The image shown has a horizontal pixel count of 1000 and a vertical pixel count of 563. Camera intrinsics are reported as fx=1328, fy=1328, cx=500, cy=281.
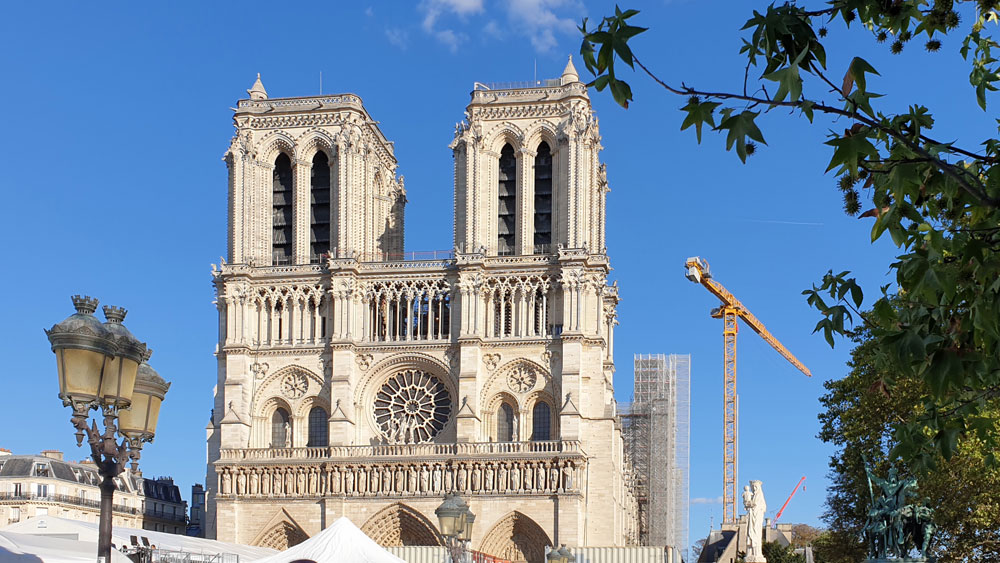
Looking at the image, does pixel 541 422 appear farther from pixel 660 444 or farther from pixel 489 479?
pixel 660 444

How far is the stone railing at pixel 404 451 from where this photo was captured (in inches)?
1987

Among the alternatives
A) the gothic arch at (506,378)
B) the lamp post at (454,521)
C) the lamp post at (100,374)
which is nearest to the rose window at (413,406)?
the gothic arch at (506,378)

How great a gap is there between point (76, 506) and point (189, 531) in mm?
5730

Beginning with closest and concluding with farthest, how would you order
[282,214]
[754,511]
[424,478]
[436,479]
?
[754,511] → [436,479] → [424,478] → [282,214]

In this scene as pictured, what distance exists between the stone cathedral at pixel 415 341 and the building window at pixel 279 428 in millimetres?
56

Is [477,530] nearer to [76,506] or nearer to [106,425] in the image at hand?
[76,506]

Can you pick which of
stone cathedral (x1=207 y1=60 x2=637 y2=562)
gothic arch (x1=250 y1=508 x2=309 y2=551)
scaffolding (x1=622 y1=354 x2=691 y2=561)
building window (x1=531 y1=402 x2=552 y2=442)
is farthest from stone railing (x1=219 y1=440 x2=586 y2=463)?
scaffolding (x1=622 y1=354 x2=691 y2=561)

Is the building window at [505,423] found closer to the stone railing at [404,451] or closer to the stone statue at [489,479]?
the stone railing at [404,451]

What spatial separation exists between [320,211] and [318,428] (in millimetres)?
9210

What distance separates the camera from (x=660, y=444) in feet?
270

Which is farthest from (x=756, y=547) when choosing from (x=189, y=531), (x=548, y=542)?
(x=189, y=531)

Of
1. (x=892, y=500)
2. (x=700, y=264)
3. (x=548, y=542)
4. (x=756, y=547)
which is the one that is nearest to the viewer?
(x=892, y=500)

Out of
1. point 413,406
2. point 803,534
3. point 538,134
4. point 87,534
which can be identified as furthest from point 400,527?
point 803,534

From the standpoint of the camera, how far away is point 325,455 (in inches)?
2064
